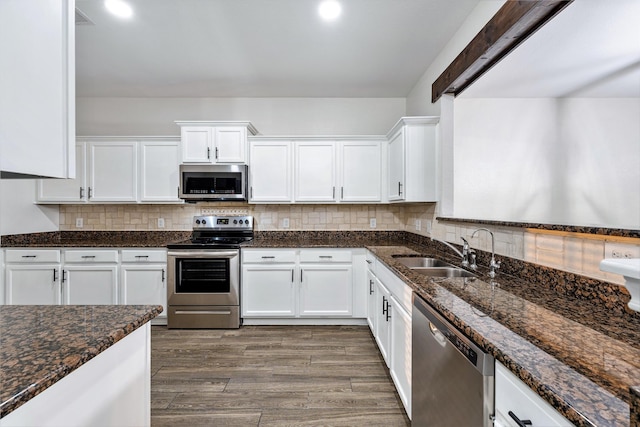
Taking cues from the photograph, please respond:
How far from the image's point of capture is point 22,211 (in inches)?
137

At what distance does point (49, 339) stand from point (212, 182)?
9.02 feet

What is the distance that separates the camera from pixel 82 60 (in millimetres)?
2945

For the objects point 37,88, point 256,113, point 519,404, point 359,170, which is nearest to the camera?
point 37,88

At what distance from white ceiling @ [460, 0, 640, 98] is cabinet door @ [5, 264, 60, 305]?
178 inches

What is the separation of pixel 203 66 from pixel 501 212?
3.22m

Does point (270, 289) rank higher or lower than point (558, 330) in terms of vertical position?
lower

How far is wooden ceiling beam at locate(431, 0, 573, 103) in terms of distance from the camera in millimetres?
1650

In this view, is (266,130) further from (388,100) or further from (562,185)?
(562,185)

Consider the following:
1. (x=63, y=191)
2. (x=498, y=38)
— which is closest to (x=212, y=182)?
(x=63, y=191)

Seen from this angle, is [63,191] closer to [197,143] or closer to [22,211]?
[22,211]

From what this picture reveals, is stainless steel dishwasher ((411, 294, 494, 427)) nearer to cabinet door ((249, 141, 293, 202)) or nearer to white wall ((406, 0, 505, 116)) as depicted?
white wall ((406, 0, 505, 116))

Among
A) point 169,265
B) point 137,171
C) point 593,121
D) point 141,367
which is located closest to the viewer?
point 141,367

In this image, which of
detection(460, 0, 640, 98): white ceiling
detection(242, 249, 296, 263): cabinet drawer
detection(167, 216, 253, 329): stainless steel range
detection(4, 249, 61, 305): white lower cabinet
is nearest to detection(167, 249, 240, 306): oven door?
detection(167, 216, 253, 329): stainless steel range

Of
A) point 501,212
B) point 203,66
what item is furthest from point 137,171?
point 501,212
